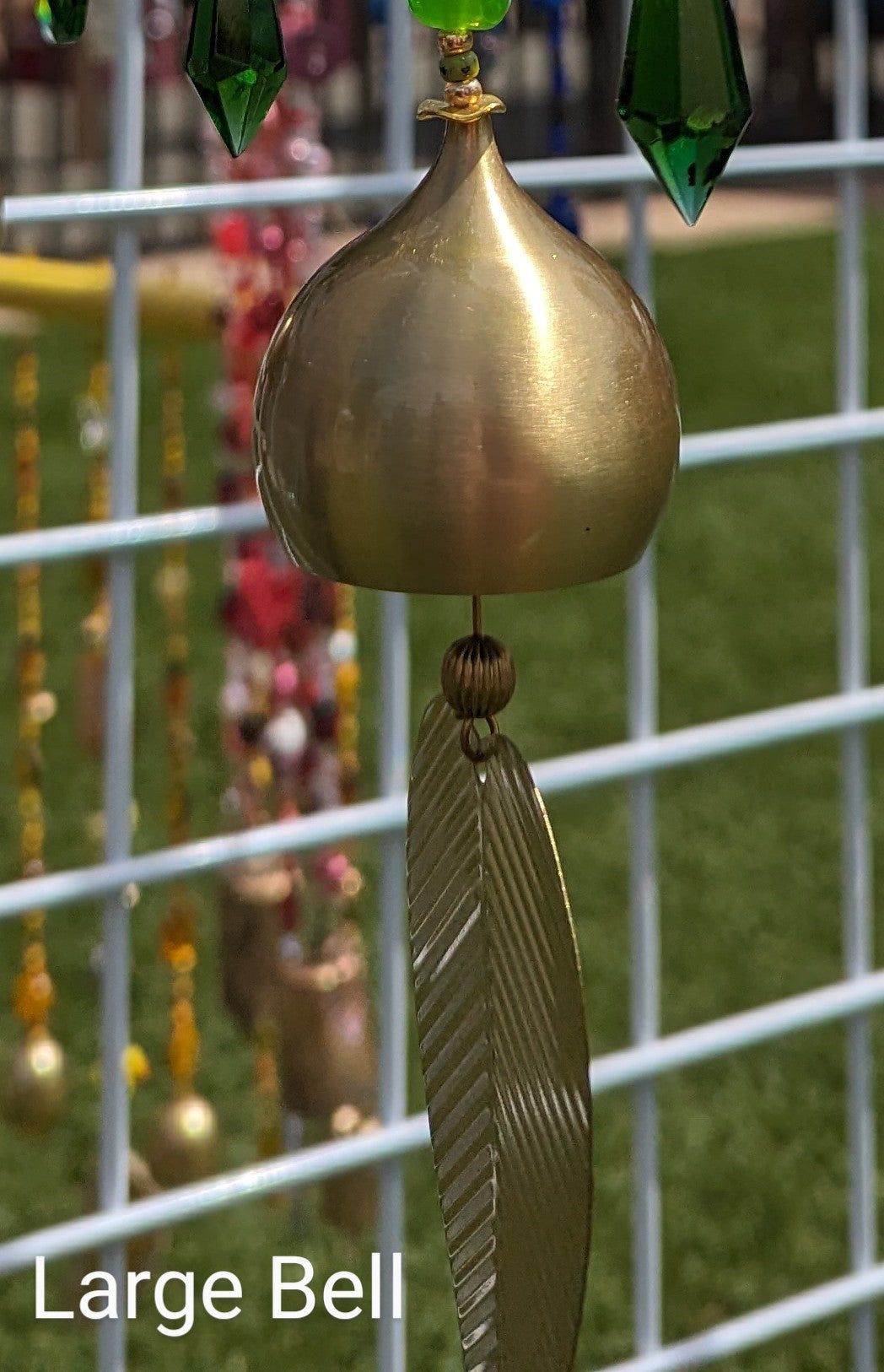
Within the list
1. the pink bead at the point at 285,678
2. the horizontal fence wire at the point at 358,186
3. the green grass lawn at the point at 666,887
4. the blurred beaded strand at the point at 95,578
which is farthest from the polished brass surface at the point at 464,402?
the green grass lawn at the point at 666,887

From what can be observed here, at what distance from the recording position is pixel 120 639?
33.0 inches

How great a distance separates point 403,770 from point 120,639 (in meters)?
0.15

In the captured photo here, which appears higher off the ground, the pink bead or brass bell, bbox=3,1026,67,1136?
the pink bead

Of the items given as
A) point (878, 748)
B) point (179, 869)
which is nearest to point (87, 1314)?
point (179, 869)

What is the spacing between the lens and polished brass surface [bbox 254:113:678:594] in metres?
0.37

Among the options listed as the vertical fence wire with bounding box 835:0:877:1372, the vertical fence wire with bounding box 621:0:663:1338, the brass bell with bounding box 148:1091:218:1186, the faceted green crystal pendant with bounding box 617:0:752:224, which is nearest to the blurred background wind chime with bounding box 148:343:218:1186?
the brass bell with bounding box 148:1091:218:1186

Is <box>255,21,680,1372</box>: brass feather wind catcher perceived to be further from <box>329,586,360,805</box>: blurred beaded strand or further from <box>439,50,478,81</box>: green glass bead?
<box>329,586,360,805</box>: blurred beaded strand

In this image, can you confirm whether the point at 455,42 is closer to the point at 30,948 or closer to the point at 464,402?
the point at 464,402

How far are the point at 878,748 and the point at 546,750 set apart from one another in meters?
0.50

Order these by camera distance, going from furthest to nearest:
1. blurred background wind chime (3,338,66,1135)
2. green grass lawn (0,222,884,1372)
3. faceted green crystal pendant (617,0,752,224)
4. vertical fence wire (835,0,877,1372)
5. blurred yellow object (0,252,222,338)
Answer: green grass lawn (0,222,884,1372)
blurred background wind chime (3,338,66,1135)
vertical fence wire (835,0,877,1372)
blurred yellow object (0,252,222,338)
faceted green crystal pendant (617,0,752,224)

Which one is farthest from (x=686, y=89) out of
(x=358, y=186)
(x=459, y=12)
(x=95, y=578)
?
(x=95, y=578)

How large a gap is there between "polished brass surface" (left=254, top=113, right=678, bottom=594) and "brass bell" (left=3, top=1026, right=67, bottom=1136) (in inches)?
30.7

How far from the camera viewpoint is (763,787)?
8.87ft

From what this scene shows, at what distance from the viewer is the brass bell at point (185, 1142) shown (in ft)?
3.49
